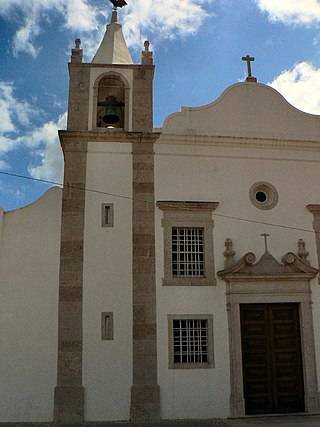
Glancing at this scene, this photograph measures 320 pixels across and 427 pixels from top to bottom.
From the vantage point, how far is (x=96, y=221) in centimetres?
1135

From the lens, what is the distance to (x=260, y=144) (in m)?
12.2

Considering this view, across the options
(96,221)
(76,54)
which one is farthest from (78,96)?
(96,221)

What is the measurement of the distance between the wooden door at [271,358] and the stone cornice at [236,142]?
397cm

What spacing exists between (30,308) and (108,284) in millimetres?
1791

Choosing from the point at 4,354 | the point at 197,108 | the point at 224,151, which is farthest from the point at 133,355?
the point at 197,108

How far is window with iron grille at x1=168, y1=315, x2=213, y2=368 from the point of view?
35.7 feet

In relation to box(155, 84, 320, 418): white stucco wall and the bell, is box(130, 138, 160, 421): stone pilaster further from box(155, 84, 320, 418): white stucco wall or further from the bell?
the bell

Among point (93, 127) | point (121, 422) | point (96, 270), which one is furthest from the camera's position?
point (93, 127)

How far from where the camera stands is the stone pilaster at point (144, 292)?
412 inches

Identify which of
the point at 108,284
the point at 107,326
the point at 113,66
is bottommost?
the point at 107,326

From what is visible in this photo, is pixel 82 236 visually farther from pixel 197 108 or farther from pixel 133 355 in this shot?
pixel 197 108

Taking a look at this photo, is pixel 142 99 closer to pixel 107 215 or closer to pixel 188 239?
pixel 107 215

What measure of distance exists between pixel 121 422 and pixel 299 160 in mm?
7520

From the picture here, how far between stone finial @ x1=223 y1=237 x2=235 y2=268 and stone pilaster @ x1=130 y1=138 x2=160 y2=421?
1701 mm
